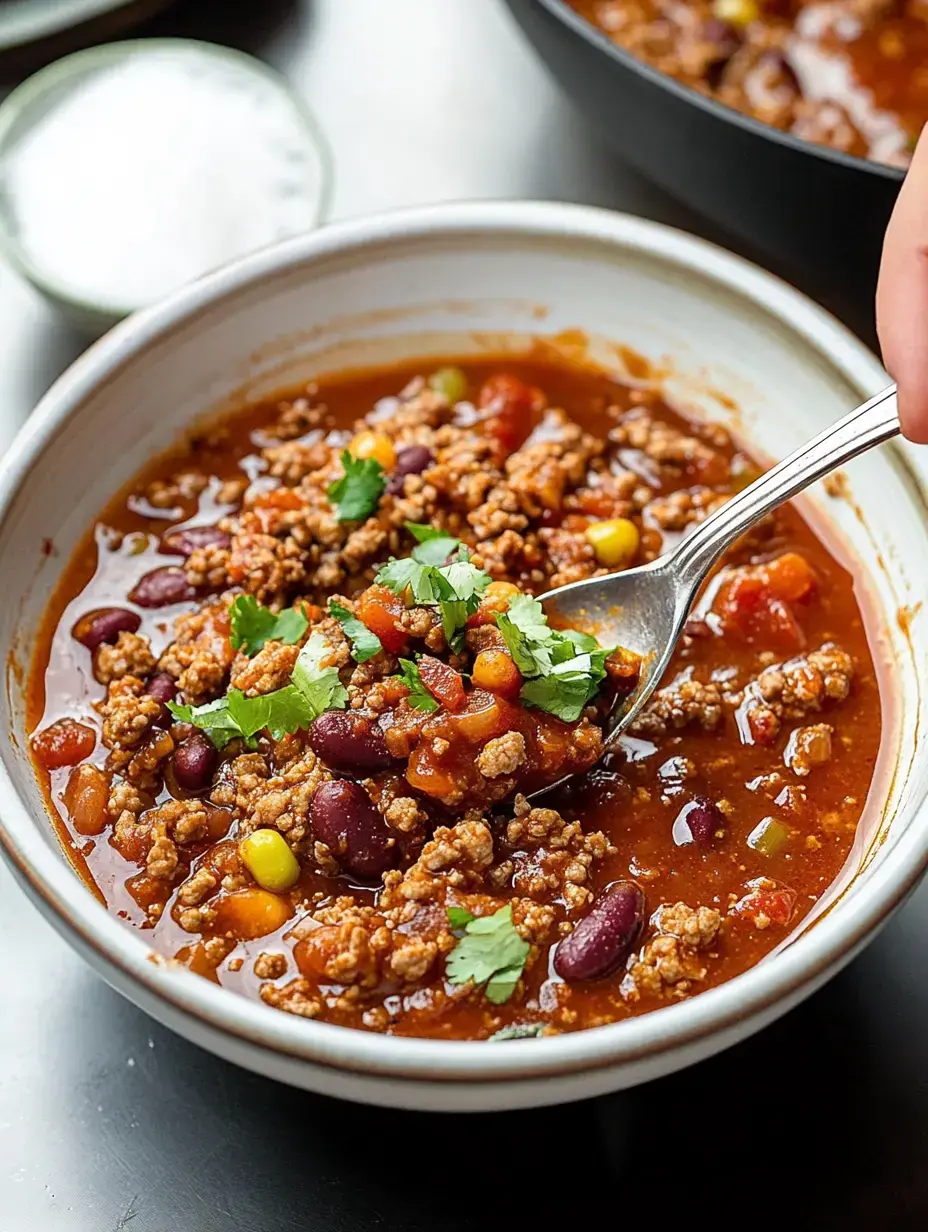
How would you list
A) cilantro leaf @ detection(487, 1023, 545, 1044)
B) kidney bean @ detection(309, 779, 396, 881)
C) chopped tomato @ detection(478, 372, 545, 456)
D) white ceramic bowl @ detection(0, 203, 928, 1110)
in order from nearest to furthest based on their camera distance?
1. white ceramic bowl @ detection(0, 203, 928, 1110)
2. cilantro leaf @ detection(487, 1023, 545, 1044)
3. kidney bean @ detection(309, 779, 396, 881)
4. chopped tomato @ detection(478, 372, 545, 456)

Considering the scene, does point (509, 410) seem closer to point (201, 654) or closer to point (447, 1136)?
point (201, 654)

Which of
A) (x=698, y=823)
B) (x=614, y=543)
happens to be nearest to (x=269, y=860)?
(x=698, y=823)

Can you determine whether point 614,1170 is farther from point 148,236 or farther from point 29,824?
point 148,236

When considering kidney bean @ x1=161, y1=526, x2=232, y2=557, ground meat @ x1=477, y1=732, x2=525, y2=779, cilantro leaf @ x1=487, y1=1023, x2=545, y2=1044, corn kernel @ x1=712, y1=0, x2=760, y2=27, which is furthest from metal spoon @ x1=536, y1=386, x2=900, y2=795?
corn kernel @ x1=712, y1=0, x2=760, y2=27

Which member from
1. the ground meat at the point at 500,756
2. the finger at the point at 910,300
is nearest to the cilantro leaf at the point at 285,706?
the ground meat at the point at 500,756

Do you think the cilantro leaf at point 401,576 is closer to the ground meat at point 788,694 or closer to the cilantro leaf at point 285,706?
the cilantro leaf at point 285,706

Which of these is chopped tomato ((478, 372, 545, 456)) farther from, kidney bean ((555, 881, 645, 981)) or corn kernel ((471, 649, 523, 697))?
kidney bean ((555, 881, 645, 981))
